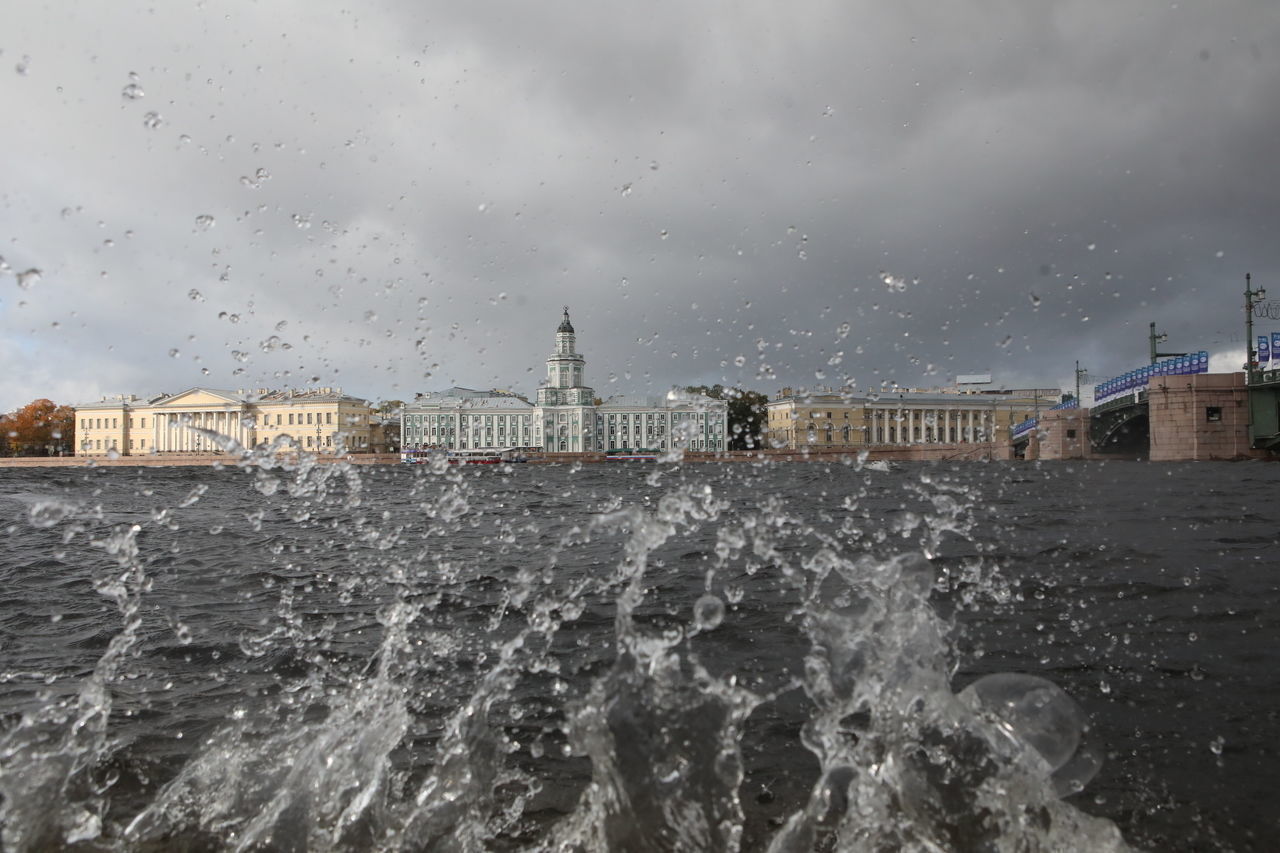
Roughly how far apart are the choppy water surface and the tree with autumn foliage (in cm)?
6400

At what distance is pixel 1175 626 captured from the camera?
14.4ft

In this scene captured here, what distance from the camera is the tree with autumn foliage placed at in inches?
2220

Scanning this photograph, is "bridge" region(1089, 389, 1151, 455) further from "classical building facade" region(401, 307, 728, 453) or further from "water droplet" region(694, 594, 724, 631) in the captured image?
"water droplet" region(694, 594, 724, 631)

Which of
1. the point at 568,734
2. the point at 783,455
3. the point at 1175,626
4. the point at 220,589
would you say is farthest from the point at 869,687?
the point at 783,455

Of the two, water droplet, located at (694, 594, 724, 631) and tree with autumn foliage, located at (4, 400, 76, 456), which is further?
tree with autumn foliage, located at (4, 400, 76, 456)

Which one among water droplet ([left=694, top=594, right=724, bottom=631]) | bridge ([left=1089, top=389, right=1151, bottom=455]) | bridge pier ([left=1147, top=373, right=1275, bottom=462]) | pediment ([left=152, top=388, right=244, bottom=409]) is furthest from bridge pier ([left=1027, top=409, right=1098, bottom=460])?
pediment ([left=152, top=388, right=244, bottom=409])

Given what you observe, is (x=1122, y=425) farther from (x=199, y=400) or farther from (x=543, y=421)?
(x=199, y=400)

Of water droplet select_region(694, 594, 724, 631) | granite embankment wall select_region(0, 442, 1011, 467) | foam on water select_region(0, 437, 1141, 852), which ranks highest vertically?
granite embankment wall select_region(0, 442, 1011, 467)

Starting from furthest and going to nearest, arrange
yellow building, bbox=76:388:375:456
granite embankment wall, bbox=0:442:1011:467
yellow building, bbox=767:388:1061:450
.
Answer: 1. yellow building, bbox=76:388:375:456
2. yellow building, bbox=767:388:1061:450
3. granite embankment wall, bbox=0:442:1011:467

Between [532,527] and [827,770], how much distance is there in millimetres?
7968

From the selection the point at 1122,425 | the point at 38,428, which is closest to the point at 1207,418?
the point at 1122,425

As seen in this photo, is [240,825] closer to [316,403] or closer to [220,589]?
[220,589]

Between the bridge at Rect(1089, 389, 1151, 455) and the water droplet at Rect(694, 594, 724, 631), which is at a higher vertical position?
the bridge at Rect(1089, 389, 1151, 455)

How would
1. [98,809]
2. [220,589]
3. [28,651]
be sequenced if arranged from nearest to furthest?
1. [98,809]
2. [28,651]
3. [220,589]
